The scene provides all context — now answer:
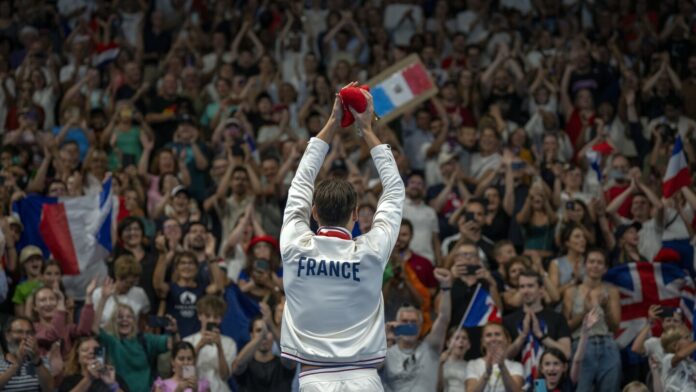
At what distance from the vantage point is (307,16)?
62.4ft

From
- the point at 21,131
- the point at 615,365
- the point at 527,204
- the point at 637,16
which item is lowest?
the point at 615,365

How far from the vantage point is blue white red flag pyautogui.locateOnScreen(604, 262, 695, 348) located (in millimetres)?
12461

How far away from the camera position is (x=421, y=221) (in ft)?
46.1

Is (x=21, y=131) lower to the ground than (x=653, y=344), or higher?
higher

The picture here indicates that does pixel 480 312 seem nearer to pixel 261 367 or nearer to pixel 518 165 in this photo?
pixel 261 367

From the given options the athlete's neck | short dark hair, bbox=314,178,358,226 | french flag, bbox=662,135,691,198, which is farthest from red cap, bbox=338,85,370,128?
french flag, bbox=662,135,691,198

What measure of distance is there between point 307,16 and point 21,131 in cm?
517

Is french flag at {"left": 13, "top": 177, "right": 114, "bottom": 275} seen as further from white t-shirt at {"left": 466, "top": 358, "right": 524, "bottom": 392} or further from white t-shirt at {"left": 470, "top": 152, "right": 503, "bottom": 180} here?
white t-shirt at {"left": 470, "top": 152, "right": 503, "bottom": 180}

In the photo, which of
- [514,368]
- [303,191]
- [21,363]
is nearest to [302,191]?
[303,191]

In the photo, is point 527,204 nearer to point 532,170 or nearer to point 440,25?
point 532,170

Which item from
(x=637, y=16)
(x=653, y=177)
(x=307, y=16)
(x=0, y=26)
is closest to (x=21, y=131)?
(x=0, y=26)

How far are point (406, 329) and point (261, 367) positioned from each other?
1239 millimetres

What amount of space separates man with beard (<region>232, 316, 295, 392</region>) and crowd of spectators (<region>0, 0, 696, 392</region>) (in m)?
0.02

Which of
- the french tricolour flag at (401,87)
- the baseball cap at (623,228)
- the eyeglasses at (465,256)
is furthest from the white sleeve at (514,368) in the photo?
the french tricolour flag at (401,87)
